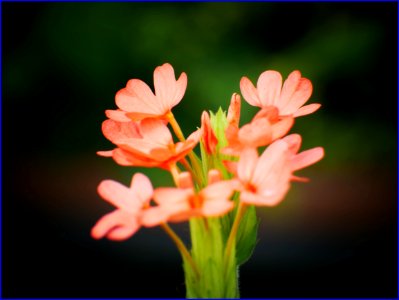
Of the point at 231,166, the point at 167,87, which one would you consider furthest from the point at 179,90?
the point at 231,166

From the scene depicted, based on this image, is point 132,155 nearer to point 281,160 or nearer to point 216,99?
point 281,160

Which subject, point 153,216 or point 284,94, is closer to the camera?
point 153,216

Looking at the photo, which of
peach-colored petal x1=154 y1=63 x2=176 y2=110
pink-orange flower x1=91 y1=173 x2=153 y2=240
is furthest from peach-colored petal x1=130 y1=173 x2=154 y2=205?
peach-colored petal x1=154 y1=63 x2=176 y2=110

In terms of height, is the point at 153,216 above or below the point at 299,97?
below

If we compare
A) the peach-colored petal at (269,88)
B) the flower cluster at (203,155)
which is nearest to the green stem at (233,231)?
the flower cluster at (203,155)

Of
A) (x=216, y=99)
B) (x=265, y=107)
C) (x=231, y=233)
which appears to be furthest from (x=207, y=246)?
(x=216, y=99)

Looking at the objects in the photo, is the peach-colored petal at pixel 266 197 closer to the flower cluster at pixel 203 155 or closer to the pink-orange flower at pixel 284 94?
the flower cluster at pixel 203 155

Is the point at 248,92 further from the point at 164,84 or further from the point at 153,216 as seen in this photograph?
the point at 153,216
